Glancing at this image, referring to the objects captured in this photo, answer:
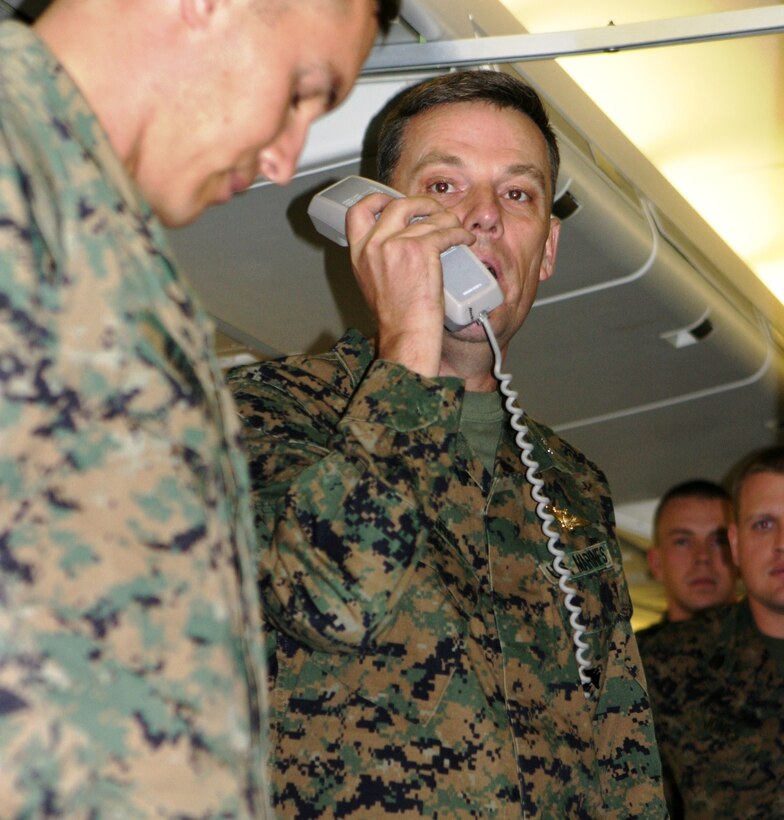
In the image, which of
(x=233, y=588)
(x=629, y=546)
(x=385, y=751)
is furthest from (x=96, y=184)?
(x=629, y=546)

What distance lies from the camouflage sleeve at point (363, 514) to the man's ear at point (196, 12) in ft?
2.05

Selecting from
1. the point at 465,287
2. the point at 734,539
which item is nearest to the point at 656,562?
the point at 734,539

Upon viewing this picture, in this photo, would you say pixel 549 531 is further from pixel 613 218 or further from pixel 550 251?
pixel 613 218

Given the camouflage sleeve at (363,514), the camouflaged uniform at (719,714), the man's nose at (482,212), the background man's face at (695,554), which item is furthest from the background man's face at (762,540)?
the camouflage sleeve at (363,514)

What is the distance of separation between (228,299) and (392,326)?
1.58 meters

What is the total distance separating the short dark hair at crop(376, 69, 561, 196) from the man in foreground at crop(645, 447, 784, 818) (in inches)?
92.7

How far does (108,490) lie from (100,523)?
0.08ft

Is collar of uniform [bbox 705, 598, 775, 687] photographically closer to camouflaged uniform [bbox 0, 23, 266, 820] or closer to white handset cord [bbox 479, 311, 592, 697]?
white handset cord [bbox 479, 311, 592, 697]

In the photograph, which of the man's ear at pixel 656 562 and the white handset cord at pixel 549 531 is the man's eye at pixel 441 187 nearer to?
the white handset cord at pixel 549 531

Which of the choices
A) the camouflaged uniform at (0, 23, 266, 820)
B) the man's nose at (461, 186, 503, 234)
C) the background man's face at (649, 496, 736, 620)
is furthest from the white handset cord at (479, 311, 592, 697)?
the background man's face at (649, 496, 736, 620)

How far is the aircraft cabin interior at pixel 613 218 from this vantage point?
2.40m

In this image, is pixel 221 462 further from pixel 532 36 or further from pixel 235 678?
pixel 532 36

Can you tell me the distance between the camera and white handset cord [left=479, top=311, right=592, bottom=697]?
6.75ft

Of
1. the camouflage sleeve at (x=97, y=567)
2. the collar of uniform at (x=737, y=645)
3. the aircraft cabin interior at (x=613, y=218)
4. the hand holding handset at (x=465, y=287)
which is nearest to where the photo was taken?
the camouflage sleeve at (x=97, y=567)
